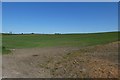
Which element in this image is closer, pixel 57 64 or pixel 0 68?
pixel 0 68

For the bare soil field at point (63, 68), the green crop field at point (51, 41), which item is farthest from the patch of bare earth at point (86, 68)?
the green crop field at point (51, 41)

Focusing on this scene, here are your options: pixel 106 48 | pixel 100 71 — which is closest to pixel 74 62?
pixel 100 71

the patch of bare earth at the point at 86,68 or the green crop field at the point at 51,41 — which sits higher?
the green crop field at the point at 51,41

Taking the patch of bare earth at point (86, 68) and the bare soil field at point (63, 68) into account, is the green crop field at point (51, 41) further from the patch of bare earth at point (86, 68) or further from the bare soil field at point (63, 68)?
the patch of bare earth at point (86, 68)

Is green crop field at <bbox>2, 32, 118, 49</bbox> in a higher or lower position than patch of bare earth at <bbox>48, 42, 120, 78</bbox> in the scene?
higher

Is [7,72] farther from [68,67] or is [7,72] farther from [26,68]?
[68,67]

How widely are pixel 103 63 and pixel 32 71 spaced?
5.05 m

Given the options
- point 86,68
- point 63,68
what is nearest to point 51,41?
point 63,68

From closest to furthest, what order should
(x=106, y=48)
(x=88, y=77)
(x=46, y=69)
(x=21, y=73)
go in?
(x=88, y=77) → (x=21, y=73) → (x=46, y=69) → (x=106, y=48)

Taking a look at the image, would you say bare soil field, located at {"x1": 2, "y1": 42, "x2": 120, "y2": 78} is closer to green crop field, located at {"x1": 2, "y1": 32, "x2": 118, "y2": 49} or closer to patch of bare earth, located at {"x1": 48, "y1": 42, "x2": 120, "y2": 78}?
patch of bare earth, located at {"x1": 48, "y1": 42, "x2": 120, "y2": 78}

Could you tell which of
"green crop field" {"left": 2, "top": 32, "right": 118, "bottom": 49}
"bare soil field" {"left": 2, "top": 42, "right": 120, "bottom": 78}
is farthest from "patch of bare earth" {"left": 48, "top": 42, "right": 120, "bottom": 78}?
"green crop field" {"left": 2, "top": 32, "right": 118, "bottom": 49}

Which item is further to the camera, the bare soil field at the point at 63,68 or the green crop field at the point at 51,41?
the green crop field at the point at 51,41

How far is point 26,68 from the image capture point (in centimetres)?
2011

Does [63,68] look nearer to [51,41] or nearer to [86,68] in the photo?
[86,68]
